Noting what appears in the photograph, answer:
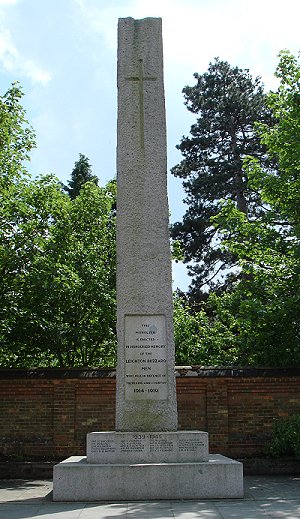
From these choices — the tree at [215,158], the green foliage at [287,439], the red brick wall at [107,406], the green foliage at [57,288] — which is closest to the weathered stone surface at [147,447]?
the green foliage at [287,439]

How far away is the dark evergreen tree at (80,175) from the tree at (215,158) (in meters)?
4.36

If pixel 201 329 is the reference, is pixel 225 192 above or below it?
above

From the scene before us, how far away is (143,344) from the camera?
8.20 m

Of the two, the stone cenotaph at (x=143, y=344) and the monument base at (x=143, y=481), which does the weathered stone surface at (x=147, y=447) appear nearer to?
the stone cenotaph at (x=143, y=344)

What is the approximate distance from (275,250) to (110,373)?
5094mm

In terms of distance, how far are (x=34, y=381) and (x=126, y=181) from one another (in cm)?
482

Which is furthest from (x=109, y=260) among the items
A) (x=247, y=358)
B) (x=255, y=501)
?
(x=255, y=501)

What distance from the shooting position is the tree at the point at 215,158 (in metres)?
27.7

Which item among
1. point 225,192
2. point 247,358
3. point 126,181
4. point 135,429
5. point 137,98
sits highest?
point 225,192

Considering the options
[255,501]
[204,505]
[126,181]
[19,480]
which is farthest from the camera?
[19,480]

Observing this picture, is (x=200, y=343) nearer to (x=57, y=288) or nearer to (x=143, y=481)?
(x=57, y=288)

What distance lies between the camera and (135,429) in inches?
313

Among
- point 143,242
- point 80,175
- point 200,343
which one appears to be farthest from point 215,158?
point 143,242

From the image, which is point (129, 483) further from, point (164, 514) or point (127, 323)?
point (127, 323)
